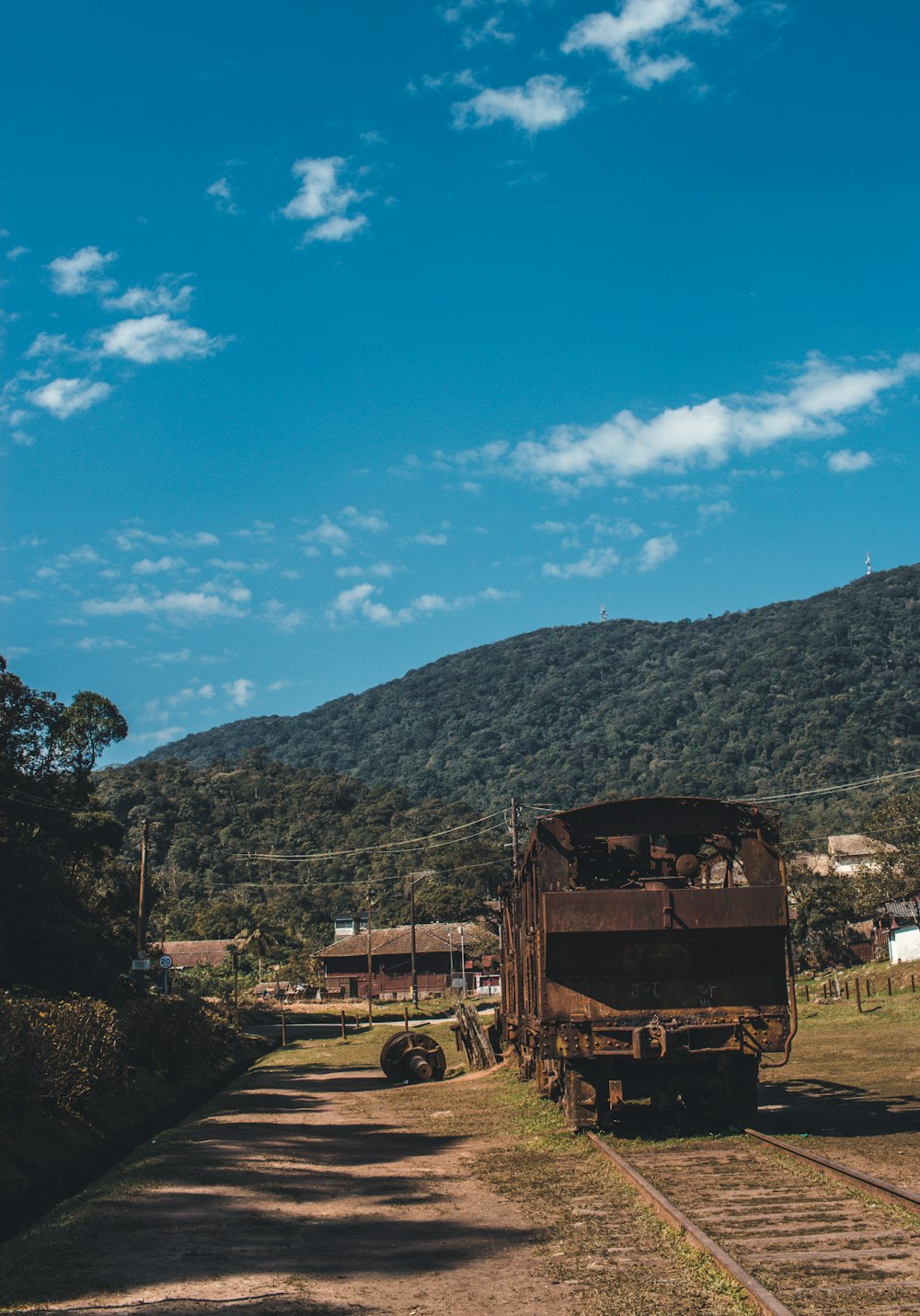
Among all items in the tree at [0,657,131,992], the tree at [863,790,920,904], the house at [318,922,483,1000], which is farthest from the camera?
the house at [318,922,483,1000]

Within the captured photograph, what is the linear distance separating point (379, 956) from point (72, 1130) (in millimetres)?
86110

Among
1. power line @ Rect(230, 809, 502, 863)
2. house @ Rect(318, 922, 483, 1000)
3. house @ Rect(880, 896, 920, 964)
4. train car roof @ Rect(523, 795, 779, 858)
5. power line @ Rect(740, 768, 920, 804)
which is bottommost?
house @ Rect(318, 922, 483, 1000)

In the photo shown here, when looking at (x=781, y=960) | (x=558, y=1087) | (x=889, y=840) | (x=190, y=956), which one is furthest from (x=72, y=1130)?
(x=190, y=956)

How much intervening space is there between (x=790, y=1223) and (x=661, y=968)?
5.74 m

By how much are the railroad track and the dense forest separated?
93.2 meters

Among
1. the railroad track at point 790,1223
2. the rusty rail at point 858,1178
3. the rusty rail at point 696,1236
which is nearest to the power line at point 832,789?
the rusty rail at point 858,1178

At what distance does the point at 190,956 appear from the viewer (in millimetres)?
104500

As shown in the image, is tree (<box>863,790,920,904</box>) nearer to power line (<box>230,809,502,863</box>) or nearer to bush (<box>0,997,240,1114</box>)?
bush (<box>0,997,240,1114</box>)

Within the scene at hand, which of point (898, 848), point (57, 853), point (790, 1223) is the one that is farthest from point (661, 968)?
point (898, 848)

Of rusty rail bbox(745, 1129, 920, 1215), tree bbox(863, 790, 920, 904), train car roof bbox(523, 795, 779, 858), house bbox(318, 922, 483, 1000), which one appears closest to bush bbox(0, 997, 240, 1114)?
train car roof bbox(523, 795, 779, 858)

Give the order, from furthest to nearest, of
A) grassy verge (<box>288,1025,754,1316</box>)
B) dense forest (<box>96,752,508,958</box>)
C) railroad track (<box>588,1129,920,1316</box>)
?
dense forest (<box>96,752,508,958</box>)
grassy verge (<box>288,1025,754,1316</box>)
railroad track (<box>588,1129,920,1316</box>)

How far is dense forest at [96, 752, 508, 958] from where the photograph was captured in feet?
391

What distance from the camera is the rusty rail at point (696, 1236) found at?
7348mm

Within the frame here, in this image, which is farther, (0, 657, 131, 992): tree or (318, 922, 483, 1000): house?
(318, 922, 483, 1000): house
